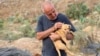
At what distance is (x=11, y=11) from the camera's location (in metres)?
13.9

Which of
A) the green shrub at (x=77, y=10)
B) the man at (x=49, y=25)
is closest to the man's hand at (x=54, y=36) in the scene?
the man at (x=49, y=25)

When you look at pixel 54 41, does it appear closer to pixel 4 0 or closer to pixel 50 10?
pixel 50 10

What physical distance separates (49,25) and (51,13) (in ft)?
0.85

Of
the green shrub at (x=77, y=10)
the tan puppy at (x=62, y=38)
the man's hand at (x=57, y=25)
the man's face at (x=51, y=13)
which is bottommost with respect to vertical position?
the tan puppy at (x=62, y=38)

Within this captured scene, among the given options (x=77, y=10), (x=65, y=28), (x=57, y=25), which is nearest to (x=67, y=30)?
(x=65, y=28)

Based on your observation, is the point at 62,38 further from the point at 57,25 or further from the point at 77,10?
the point at 77,10

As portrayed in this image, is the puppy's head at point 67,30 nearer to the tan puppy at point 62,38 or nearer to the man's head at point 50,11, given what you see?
the tan puppy at point 62,38

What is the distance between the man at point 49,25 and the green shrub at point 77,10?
7.29 metres

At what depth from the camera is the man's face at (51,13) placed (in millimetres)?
3979

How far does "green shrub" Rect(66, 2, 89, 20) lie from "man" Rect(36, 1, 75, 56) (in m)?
7.29

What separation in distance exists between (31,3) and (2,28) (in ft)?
11.3

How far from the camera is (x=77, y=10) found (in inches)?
459

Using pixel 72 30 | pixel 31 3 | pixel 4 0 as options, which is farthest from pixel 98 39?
pixel 4 0

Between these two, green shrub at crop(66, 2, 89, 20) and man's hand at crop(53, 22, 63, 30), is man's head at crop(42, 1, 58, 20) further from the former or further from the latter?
green shrub at crop(66, 2, 89, 20)
